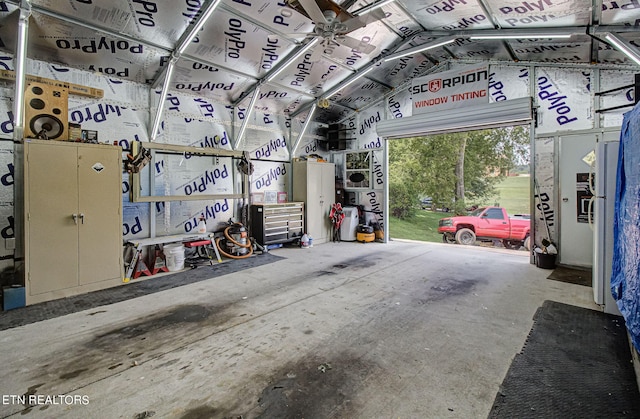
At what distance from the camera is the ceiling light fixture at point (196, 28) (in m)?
3.66

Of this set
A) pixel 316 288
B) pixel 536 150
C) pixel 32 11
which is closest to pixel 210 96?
pixel 32 11

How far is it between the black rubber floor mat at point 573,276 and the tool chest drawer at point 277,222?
4.54 metres

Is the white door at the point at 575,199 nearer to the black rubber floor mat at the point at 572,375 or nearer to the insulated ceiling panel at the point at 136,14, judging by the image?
the black rubber floor mat at the point at 572,375

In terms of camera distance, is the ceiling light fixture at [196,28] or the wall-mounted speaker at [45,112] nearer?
the wall-mounted speaker at [45,112]

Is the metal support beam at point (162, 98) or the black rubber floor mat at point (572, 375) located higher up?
the metal support beam at point (162, 98)

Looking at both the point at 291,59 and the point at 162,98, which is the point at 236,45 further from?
the point at 162,98

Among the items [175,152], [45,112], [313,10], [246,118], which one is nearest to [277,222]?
[246,118]

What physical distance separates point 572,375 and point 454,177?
985 centimetres

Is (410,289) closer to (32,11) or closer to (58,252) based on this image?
(58,252)

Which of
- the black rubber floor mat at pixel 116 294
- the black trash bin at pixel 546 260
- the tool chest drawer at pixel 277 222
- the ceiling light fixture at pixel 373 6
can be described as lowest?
the black rubber floor mat at pixel 116 294

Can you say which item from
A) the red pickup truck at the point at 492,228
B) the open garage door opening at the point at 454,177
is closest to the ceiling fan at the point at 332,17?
the red pickup truck at the point at 492,228

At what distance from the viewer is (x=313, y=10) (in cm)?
321

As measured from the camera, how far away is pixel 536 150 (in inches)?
209

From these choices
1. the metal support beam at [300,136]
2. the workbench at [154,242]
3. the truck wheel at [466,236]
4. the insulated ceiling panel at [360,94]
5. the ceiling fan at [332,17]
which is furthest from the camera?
the truck wheel at [466,236]
